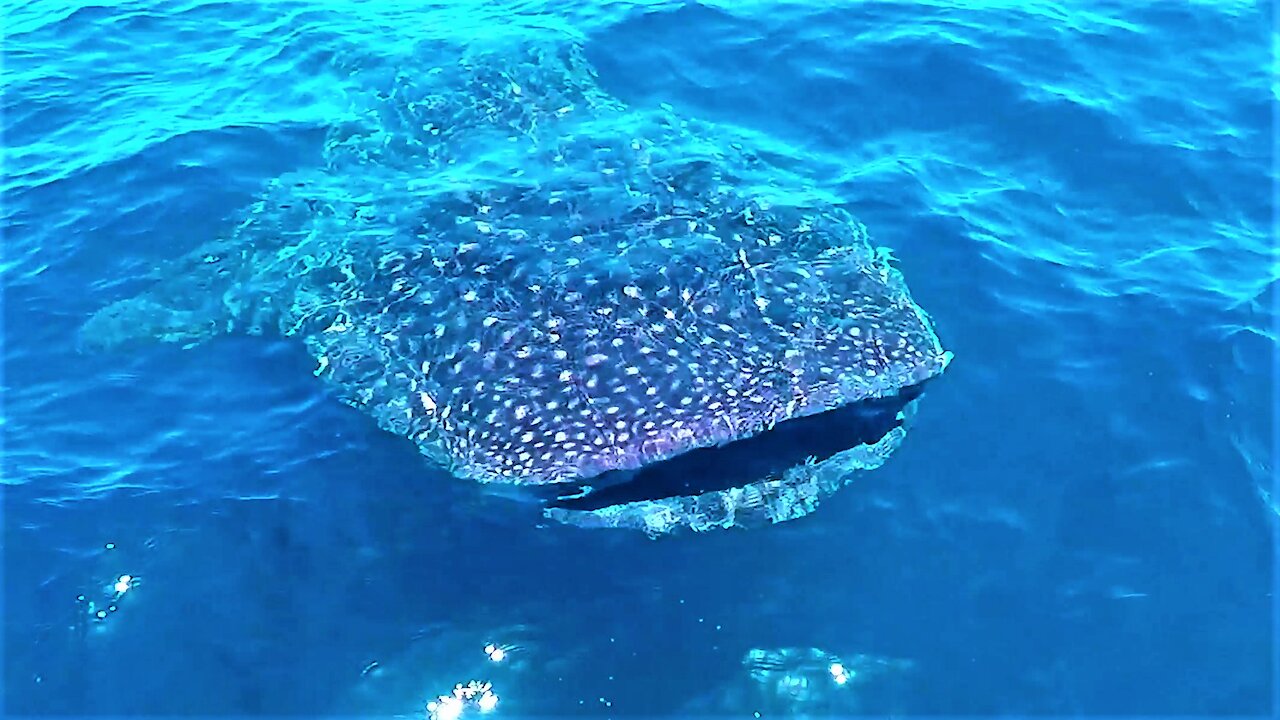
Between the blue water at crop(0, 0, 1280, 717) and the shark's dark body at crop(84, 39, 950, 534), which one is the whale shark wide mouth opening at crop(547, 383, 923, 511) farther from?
the blue water at crop(0, 0, 1280, 717)

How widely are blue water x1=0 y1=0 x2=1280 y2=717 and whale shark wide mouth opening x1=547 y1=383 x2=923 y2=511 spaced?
0.58 meters

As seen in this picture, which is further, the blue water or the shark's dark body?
the shark's dark body

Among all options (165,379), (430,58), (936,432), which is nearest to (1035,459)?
(936,432)

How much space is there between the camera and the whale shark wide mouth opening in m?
12.6

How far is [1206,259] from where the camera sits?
16672mm

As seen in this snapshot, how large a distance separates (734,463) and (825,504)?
3.92ft

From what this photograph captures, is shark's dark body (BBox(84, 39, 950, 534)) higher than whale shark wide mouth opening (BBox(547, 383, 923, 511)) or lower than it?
higher

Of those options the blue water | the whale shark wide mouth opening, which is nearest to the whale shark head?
the whale shark wide mouth opening

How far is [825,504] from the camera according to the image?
503 inches

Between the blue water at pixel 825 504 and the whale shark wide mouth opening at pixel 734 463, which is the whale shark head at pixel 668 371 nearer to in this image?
the whale shark wide mouth opening at pixel 734 463

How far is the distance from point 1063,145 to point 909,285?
17.8ft

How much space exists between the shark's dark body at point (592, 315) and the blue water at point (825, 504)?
0.59 metres

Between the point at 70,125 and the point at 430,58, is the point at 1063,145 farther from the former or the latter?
the point at 70,125

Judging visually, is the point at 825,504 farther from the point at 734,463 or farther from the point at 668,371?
the point at 668,371
